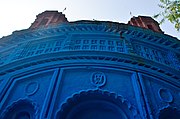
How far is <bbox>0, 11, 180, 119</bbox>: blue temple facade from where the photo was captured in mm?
6691

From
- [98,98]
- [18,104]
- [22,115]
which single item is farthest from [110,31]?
[22,115]

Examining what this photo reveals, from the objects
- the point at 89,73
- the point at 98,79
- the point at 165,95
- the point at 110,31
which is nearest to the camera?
the point at 165,95

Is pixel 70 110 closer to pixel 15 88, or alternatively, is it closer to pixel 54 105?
pixel 54 105

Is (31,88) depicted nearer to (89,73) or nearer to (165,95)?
(89,73)

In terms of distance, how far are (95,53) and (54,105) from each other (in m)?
2.52

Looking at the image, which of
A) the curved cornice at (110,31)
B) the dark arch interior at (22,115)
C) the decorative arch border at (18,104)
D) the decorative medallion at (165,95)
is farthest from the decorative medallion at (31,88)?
the decorative medallion at (165,95)

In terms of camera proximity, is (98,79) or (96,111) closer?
Result: (96,111)

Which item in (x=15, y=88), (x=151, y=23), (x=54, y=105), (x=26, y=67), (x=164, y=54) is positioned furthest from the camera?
(x=151, y=23)

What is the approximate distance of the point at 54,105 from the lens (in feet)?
21.2

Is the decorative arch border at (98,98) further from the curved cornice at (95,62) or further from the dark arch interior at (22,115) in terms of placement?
the curved cornice at (95,62)

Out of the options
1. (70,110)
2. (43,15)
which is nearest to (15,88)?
(70,110)

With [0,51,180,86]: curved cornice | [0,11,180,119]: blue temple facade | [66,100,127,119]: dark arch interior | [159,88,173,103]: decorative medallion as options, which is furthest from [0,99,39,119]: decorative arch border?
[159,88,173,103]: decorative medallion

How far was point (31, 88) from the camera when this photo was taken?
24.2 ft

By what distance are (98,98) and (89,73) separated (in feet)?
3.17
